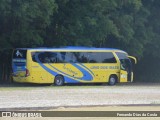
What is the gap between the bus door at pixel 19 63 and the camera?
37.3 m

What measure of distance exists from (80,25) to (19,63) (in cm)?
642

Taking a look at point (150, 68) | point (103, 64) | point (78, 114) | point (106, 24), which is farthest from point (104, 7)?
point (78, 114)

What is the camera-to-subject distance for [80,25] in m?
41.2

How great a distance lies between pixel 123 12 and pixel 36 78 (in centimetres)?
1260

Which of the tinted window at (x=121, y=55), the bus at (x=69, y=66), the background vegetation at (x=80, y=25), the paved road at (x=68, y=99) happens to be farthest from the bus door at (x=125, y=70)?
the paved road at (x=68, y=99)

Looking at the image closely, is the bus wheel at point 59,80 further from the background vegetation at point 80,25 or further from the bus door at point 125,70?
the bus door at point 125,70

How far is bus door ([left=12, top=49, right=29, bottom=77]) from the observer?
3728 cm

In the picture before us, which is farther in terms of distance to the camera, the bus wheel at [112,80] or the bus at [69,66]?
the bus wheel at [112,80]

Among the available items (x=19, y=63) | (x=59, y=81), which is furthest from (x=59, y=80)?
(x=19, y=63)

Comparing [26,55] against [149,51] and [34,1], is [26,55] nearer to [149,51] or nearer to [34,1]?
[34,1]

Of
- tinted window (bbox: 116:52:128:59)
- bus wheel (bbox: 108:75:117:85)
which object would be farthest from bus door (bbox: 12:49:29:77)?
tinted window (bbox: 116:52:128:59)

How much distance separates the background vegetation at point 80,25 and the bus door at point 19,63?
4.52 ft

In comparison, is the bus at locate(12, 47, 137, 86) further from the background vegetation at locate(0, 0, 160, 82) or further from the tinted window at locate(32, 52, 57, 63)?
the background vegetation at locate(0, 0, 160, 82)

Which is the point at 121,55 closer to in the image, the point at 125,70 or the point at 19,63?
the point at 125,70
